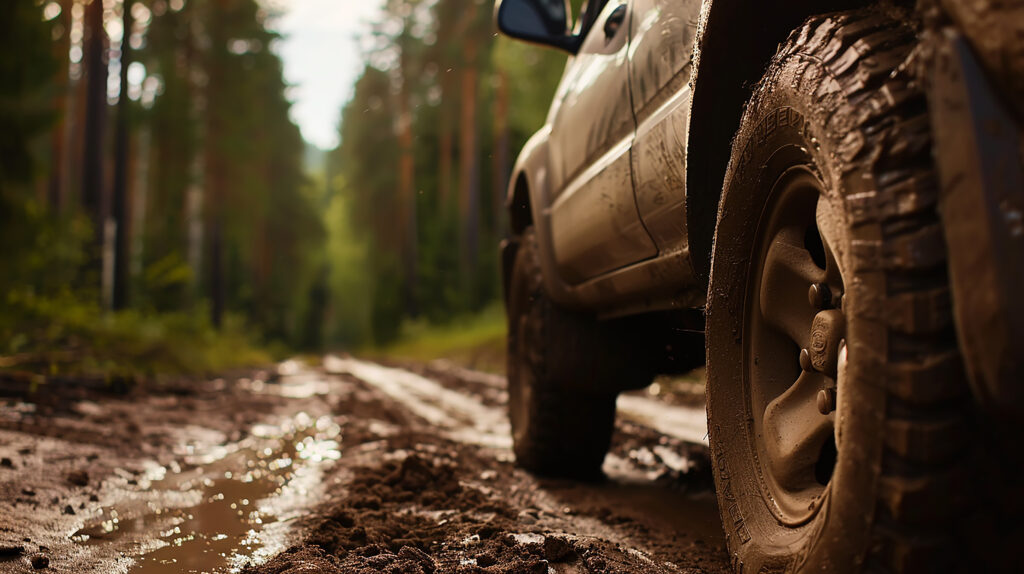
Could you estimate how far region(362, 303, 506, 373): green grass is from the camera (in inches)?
662

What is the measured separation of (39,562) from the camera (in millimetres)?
2182

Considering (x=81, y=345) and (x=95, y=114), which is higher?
(x=95, y=114)

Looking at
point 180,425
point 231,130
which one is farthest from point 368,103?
point 180,425

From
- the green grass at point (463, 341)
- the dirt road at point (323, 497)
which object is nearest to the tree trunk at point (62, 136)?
the green grass at point (463, 341)

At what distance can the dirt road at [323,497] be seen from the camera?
91.7 inches

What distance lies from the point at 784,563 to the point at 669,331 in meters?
2.15

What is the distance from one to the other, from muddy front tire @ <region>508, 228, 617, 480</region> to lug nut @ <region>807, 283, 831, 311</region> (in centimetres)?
203

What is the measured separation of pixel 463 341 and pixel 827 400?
20895 millimetres

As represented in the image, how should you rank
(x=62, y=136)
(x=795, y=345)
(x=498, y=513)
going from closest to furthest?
(x=795, y=345) < (x=498, y=513) < (x=62, y=136)

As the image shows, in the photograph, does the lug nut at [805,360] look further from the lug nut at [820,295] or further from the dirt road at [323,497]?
the dirt road at [323,497]

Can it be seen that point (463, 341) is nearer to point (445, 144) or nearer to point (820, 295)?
point (445, 144)

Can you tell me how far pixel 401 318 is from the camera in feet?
116

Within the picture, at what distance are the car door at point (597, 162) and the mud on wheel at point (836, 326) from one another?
917 mm

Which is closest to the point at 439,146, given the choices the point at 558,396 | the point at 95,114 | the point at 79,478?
the point at 95,114
